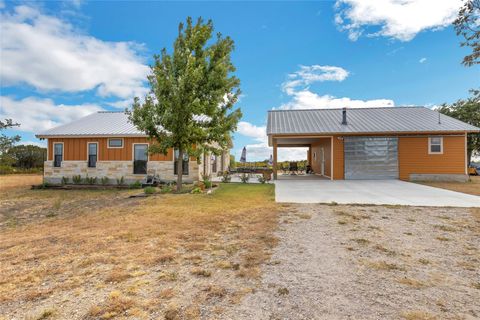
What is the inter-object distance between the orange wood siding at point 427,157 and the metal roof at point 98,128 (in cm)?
1270

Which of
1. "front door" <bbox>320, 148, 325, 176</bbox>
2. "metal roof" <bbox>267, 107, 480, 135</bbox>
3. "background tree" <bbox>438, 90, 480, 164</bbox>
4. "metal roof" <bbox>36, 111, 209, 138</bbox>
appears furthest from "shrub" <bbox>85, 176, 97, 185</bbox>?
"background tree" <bbox>438, 90, 480, 164</bbox>

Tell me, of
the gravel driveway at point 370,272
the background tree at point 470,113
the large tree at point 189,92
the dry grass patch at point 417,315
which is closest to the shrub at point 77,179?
the large tree at point 189,92

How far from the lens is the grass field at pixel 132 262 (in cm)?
243

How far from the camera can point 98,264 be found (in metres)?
3.46

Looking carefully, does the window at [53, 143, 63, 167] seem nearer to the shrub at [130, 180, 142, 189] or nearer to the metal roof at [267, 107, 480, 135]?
the shrub at [130, 180, 142, 189]

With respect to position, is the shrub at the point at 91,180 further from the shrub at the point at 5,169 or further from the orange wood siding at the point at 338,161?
the shrub at the point at 5,169

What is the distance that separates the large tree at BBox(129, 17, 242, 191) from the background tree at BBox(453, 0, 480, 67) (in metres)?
9.42

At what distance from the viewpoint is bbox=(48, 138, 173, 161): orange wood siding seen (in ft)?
49.2

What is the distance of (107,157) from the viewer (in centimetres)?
1520

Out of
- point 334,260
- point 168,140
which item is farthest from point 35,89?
point 334,260

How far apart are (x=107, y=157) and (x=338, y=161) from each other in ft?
48.3

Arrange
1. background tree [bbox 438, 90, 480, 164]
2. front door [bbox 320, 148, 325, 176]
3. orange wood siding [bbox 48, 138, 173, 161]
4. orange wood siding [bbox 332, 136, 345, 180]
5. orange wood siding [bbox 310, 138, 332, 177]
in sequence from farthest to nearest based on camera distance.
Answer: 1. background tree [bbox 438, 90, 480, 164]
2. front door [bbox 320, 148, 325, 176]
3. orange wood siding [bbox 310, 138, 332, 177]
4. orange wood siding [bbox 332, 136, 345, 180]
5. orange wood siding [bbox 48, 138, 173, 161]

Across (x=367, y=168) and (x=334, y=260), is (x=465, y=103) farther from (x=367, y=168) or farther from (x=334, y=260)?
(x=334, y=260)

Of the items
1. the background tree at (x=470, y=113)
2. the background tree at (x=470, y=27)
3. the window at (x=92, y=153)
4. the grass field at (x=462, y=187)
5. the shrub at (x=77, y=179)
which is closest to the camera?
the background tree at (x=470, y=27)
